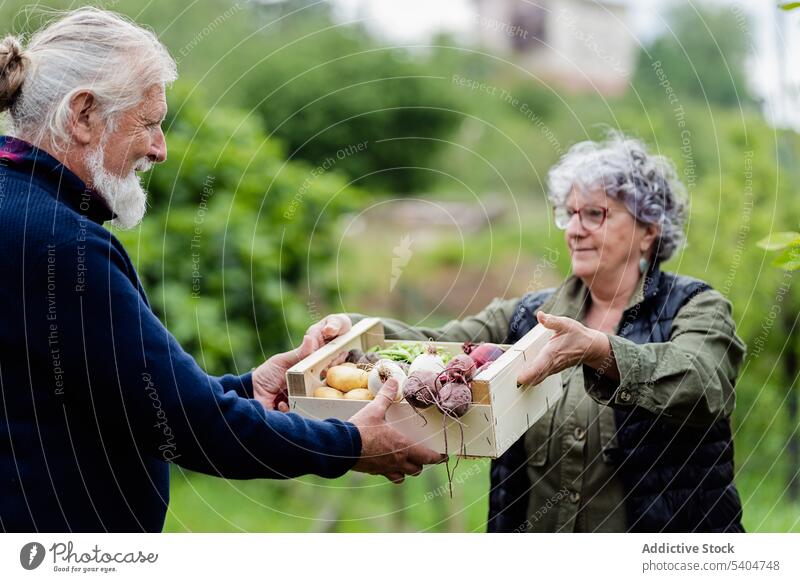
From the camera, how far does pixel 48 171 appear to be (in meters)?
2.70

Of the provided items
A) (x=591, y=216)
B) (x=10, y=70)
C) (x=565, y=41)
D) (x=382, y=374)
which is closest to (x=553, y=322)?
(x=382, y=374)

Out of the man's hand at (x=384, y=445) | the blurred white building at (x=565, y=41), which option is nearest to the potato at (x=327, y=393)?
the man's hand at (x=384, y=445)

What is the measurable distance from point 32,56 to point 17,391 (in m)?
1.03

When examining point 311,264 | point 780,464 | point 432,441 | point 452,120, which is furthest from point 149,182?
point 452,120

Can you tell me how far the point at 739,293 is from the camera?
22.4 ft

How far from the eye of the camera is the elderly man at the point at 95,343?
2.59m

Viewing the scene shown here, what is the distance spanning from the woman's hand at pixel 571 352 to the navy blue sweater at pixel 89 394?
0.72 meters

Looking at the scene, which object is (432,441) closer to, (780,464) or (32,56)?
(32,56)

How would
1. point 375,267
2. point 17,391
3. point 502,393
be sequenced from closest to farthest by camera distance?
1. point 17,391
2. point 502,393
3. point 375,267

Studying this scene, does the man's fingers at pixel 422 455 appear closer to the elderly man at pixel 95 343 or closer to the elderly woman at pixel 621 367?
the elderly man at pixel 95 343

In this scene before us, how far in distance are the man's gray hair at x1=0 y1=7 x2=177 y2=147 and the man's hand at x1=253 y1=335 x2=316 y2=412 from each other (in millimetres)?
1123

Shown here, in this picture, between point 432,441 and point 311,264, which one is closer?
point 432,441

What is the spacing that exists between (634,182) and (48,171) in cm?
222

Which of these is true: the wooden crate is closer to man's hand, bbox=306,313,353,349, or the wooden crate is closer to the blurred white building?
man's hand, bbox=306,313,353,349
